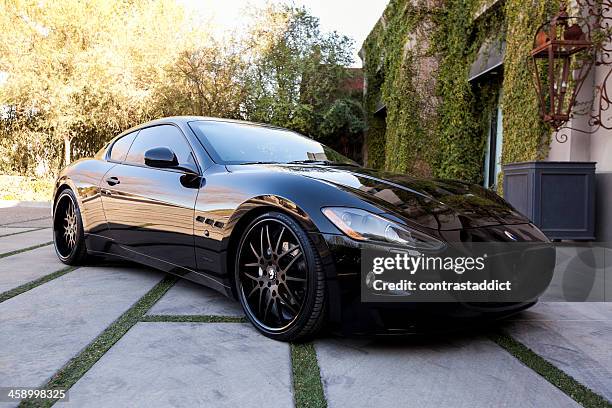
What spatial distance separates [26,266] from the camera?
3.55 meters

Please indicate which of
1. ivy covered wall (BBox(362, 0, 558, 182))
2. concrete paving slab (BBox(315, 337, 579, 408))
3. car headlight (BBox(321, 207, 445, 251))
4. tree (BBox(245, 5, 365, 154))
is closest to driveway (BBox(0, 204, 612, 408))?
concrete paving slab (BBox(315, 337, 579, 408))

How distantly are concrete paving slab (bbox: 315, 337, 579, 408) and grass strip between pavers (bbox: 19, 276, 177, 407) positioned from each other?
881 millimetres

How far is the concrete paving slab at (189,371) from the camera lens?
151cm

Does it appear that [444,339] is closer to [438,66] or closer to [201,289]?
[201,289]

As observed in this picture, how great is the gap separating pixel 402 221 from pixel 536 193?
2.30m

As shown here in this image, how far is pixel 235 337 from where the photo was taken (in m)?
2.09

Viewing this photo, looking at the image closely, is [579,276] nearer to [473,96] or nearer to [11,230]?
[473,96]

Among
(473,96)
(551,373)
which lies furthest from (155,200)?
(473,96)

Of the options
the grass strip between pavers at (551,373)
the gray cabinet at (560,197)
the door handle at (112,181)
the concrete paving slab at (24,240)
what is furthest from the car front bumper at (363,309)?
the concrete paving slab at (24,240)

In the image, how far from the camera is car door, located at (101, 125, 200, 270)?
260 centimetres

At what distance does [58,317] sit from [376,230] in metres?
1.65

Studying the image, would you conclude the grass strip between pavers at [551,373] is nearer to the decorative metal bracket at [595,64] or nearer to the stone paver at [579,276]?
the stone paver at [579,276]

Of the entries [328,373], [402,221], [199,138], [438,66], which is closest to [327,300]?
[328,373]

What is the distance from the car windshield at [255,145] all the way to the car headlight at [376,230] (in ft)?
2.97
